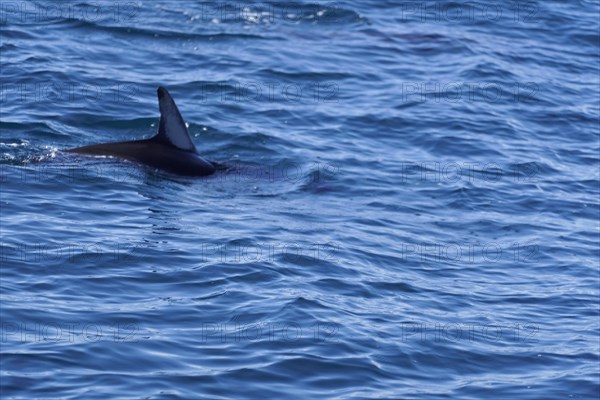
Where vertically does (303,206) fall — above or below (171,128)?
below

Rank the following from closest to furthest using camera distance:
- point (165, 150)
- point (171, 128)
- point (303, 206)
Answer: point (303, 206)
point (171, 128)
point (165, 150)

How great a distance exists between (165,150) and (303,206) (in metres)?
2.04

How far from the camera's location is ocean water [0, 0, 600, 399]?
1220cm

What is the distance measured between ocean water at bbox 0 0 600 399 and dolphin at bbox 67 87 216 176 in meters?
0.19

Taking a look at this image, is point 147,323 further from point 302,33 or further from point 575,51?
point 575,51

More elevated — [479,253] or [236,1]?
[236,1]

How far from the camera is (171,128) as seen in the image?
17328 mm

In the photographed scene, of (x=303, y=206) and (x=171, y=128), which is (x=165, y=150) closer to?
(x=171, y=128)

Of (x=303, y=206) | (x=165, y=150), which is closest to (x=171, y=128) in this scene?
(x=165, y=150)

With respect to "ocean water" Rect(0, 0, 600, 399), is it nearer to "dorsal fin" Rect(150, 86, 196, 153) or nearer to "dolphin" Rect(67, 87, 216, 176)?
"dolphin" Rect(67, 87, 216, 176)

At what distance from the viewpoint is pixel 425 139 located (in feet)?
66.6

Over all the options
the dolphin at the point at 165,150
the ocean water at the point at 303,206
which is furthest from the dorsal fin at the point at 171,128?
the ocean water at the point at 303,206

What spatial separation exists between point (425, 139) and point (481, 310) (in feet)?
21.1

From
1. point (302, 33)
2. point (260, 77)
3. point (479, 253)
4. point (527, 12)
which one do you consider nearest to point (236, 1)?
point (302, 33)
